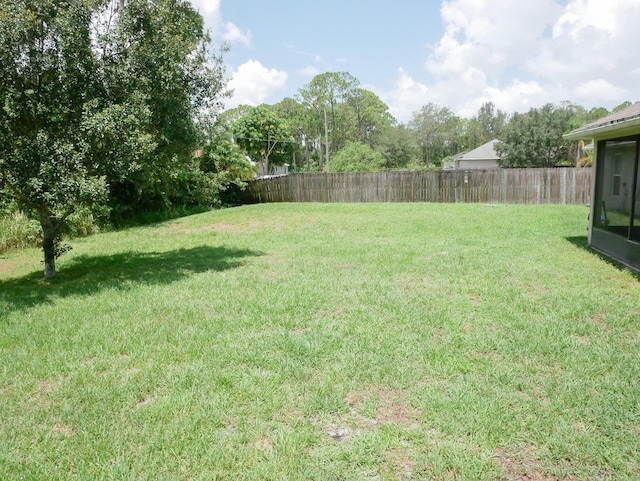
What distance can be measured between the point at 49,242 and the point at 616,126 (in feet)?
29.7

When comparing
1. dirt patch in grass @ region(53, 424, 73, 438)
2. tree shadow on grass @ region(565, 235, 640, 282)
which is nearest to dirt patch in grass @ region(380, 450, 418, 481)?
dirt patch in grass @ region(53, 424, 73, 438)

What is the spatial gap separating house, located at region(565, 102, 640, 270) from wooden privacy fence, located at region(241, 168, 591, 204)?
350 inches

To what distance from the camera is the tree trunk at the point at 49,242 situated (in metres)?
6.96

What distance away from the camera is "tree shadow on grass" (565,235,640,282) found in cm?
604

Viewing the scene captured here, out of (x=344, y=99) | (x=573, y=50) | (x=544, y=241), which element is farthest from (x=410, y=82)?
(x=544, y=241)

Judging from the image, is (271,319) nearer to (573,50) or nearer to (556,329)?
(556,329)

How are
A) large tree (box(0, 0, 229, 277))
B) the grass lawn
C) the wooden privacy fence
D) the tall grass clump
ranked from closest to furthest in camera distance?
the grass lawn < large tree (box(0, 0, 229, 277)) < the tall grass clump < the wooden privacy fence

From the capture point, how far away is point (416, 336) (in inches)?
152

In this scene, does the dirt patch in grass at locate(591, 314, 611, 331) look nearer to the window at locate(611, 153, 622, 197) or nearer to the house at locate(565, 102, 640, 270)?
the house at locate(565, 102, 640, 270)

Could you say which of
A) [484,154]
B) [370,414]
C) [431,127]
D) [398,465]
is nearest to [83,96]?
[370,414]

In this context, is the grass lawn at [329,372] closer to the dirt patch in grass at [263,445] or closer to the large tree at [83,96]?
the dirt patch in grass at [263,445]

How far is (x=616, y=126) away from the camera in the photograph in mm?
6176

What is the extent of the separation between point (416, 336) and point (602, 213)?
5736 mm

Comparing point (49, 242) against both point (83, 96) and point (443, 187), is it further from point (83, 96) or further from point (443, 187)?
point (443, 187)
